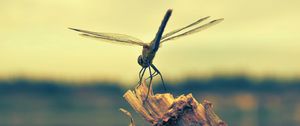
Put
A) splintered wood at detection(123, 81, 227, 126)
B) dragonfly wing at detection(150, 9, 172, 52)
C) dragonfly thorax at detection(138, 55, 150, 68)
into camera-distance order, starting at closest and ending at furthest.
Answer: splintered wood at detection(123, 81, 227, 126) → dragonfly wing at detection(150, 9, 172, 52) → dragonfly thorax at detection(138, 55, 150, 68)

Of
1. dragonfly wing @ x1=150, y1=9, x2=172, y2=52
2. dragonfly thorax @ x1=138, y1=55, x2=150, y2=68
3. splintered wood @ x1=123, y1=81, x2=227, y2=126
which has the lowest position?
splintered wood @ x1=123, y1=81, x2=227, y2=126

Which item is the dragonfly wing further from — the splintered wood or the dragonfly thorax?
the splintered wood

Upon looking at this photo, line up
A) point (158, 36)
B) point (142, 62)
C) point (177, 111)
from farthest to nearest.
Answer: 1. point (142, 62)
2. point (158, 36)
3. point (177, 111)

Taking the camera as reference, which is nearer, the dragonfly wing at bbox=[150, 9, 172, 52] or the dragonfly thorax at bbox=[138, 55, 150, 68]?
the dragonfly wing at bbox=[150, 9, 172, 52]

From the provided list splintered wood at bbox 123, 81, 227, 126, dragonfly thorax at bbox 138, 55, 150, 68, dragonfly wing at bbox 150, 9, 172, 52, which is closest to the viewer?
splintered wood at bbox 123, 81, 227, 126

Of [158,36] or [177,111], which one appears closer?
[177,111]

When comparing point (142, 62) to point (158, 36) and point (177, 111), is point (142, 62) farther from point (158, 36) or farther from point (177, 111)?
point (177, 111)

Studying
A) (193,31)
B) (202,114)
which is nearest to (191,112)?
(202,114)

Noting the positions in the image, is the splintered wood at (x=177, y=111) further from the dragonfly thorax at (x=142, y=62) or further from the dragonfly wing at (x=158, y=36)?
the dragonfly wing at (x=158, y=36)

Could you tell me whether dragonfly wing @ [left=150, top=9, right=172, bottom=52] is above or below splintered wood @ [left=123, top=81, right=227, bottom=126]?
above
